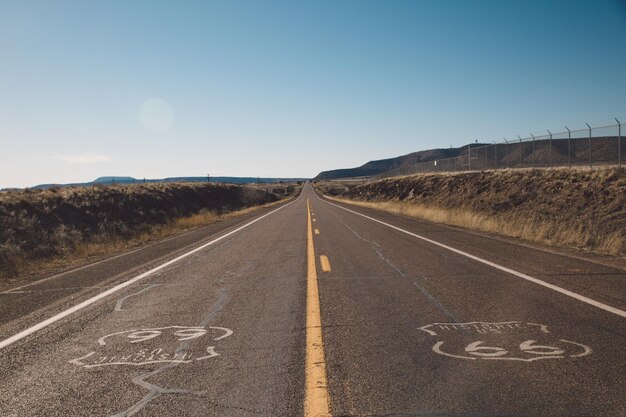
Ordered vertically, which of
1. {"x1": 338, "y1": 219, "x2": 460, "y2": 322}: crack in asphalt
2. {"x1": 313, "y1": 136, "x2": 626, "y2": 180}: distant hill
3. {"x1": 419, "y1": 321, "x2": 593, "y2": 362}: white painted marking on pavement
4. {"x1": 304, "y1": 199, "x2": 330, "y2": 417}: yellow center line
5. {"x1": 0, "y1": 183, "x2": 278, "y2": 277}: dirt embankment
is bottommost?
{"x1": 338, "y1": 219, "x2": 460, "y2": 322}: crack in asphalt

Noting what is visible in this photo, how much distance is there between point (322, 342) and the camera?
15.5 ft

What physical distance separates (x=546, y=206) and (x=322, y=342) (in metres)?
20.3

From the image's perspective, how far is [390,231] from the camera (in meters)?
17.2

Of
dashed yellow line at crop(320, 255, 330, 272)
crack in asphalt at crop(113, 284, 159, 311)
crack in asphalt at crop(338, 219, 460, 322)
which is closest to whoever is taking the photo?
crack in asphalt at crop(338, 219, 460, 322)

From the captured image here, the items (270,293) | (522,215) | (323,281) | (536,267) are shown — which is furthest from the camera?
(522,215)

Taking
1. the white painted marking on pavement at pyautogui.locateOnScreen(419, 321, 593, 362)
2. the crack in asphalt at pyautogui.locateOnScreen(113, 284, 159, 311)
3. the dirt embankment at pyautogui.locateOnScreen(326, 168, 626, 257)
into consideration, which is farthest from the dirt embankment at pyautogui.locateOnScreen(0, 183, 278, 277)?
the dirt embankment at pyautogui.locateOnScreen(326, 168, 626, 257)

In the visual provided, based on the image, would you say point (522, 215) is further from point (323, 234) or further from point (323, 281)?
point (323, 281)

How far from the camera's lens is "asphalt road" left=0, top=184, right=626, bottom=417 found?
3.41 m

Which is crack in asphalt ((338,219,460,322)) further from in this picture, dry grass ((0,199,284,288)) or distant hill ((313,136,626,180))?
distant hill ((313,136,626,180))

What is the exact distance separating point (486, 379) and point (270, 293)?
401 centimetres

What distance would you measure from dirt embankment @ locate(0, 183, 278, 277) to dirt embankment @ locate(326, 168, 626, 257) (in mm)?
13660

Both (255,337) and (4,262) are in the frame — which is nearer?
(255,337)

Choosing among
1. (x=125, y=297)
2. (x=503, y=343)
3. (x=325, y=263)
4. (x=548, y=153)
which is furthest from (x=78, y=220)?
(x=548, y=153)

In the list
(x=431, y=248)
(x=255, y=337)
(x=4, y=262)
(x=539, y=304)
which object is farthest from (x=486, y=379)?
(x=4, y=262)
